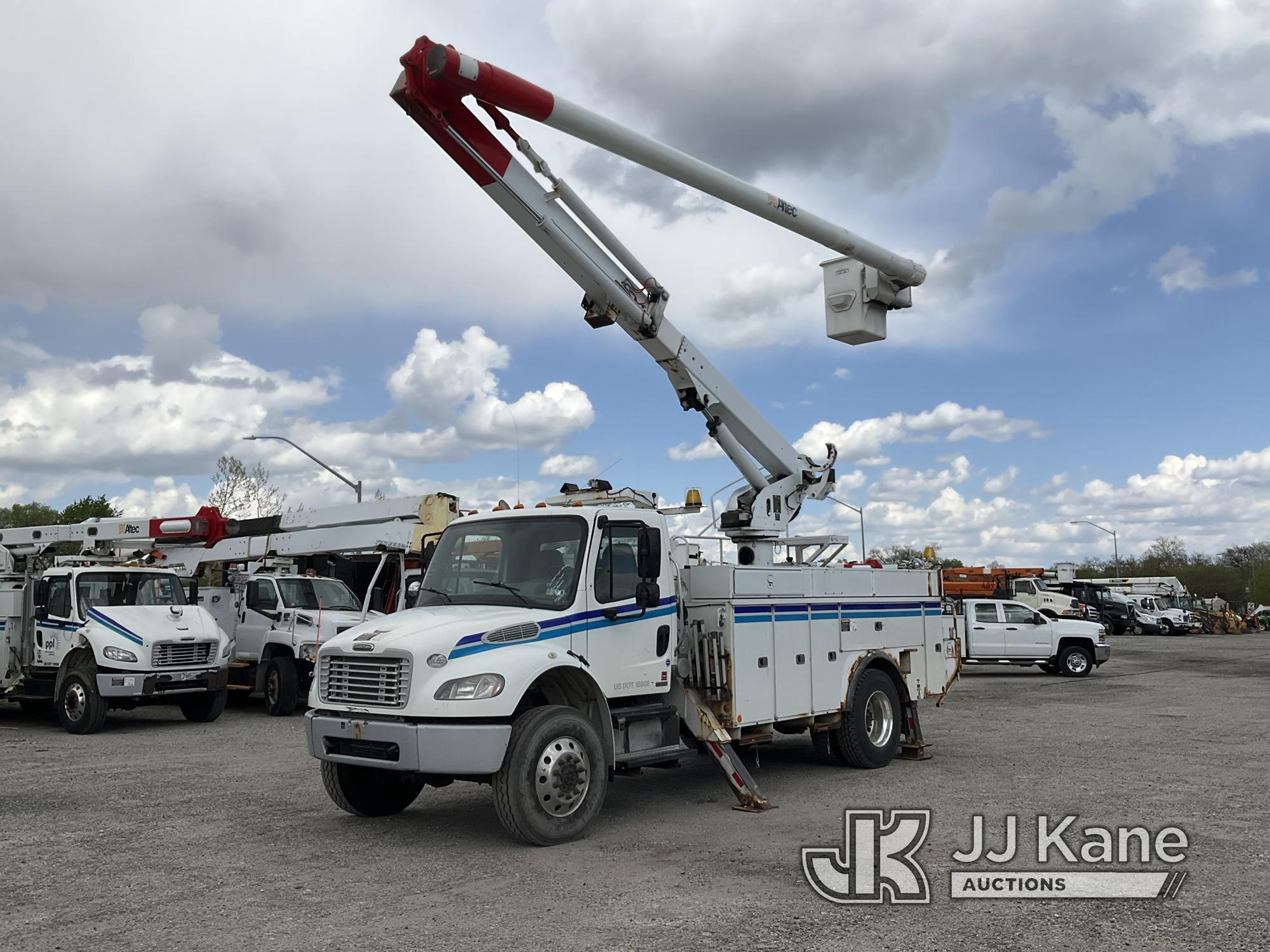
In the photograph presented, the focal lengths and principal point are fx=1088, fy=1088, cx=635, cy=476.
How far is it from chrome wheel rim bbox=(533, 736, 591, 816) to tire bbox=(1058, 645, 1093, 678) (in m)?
19.8

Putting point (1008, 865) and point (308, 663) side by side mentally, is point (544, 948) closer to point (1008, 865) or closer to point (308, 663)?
point (1008, 865)

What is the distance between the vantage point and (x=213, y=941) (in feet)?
18.4

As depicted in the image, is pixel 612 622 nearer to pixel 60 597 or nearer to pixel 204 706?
pixel 204 706

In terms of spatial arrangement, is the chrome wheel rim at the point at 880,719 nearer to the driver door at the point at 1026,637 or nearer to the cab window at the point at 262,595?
the cab window at the point at 262,595

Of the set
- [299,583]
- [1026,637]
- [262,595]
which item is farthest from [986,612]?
[262,595]

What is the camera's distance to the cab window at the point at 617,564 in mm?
8492

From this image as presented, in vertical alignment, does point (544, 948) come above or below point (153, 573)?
below

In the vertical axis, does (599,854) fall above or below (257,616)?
below

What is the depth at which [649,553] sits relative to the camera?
349 inches

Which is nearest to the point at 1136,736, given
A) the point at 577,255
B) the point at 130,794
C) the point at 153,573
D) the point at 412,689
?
the point at 577,255

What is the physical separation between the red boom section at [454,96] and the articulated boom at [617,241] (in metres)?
0.01

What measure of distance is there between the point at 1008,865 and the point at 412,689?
4.09 metres

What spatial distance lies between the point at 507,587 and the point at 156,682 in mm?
8889

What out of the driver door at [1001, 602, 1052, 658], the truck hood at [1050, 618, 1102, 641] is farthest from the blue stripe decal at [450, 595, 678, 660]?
the truck hood at [1050, 618, 1102, 641]
